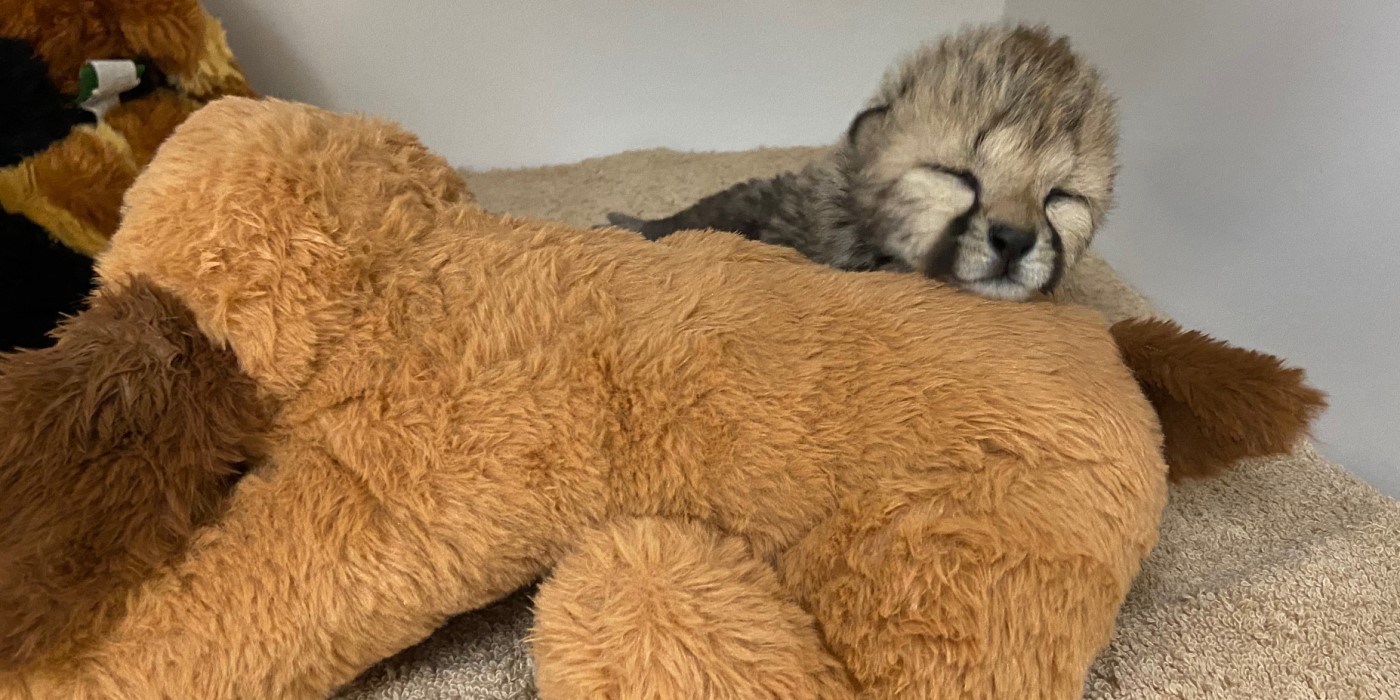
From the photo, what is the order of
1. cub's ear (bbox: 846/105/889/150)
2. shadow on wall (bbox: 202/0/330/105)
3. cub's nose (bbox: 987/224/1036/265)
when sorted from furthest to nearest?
shadow on wall (bbox: 202/0/330/105), cub's ear (bbox: 846/105/889/150), cub's nose (bbox: 987/224/1036/265)

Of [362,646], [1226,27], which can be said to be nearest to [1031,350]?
[362,646]

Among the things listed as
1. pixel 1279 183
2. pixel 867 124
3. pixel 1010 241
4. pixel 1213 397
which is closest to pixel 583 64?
pixel 867 124

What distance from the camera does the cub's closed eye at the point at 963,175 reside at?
0.98 meters

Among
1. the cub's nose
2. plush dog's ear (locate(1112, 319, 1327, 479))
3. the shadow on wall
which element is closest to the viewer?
plush dog's ear (locate(1112, 319, 1327, 479))

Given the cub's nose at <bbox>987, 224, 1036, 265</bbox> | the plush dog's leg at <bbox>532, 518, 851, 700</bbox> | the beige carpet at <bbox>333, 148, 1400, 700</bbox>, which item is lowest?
the beige carpet at <bbox>333, 148, 1400, 700</bbox>

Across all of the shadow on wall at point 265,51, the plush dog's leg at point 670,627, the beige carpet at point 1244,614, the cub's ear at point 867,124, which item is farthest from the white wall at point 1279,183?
the shadow on wall at point 265,51

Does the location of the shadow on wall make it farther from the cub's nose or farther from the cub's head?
the cub's nose

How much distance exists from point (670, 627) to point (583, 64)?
144 cm

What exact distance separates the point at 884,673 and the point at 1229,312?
3.74 ft

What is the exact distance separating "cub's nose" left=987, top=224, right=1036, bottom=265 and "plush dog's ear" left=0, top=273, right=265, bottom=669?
737mm

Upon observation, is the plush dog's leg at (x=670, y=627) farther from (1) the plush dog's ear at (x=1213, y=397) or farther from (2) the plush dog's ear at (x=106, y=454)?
(1) the plush dog's ear at (x=1213, y=397)

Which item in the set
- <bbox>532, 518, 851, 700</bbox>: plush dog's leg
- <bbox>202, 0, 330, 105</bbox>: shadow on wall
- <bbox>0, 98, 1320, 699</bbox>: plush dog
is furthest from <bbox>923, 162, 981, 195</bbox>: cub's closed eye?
<bbox>202, 0, 330, 105</bbox>: shadow on wall

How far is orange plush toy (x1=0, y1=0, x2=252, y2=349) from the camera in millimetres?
1002

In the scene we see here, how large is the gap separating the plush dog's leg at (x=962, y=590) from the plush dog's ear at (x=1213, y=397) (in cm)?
21
